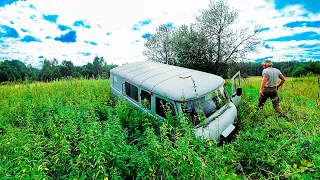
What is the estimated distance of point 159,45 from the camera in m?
31.5

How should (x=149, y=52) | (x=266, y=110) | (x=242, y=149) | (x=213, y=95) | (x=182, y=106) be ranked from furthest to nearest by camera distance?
1. (x=149, y=52)
2. (x=266, y=110)
3. (x=213, y=95)
4. (x=182, y=106)
5. (x=242, y=149)

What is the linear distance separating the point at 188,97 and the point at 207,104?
93 cm

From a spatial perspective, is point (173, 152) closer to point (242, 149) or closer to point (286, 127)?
point (242, 149)

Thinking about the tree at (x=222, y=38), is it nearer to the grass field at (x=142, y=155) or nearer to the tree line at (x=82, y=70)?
the tree line at (x=82, y=70)

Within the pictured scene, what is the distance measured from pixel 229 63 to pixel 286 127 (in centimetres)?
1665

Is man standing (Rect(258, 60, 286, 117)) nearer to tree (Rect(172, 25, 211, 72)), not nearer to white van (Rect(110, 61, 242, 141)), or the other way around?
white van (Rect(110, 61, 242, 141))

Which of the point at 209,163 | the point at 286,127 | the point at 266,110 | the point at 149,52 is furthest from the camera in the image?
the point at 149,52

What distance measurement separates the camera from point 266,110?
9945 mm

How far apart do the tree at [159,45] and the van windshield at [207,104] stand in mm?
22701

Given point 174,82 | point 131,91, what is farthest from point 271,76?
point 131,91

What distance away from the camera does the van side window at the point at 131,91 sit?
9275 millimetres

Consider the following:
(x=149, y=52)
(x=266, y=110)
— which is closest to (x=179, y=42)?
(x=149, y=52)

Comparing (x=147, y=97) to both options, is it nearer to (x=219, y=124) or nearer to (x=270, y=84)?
(x=219, y=124)

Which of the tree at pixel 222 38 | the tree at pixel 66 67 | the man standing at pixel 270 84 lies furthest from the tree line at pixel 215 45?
the tree at pixel 66 67
